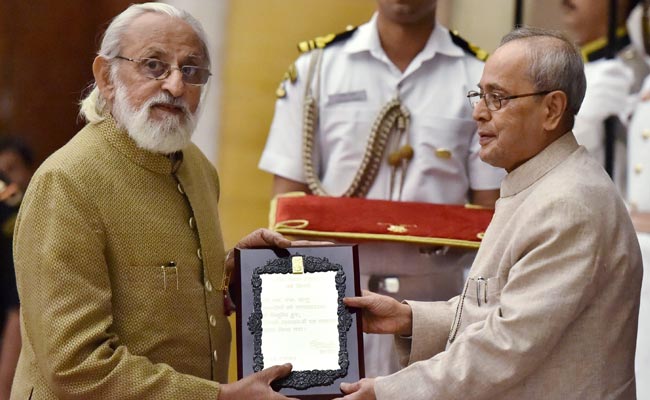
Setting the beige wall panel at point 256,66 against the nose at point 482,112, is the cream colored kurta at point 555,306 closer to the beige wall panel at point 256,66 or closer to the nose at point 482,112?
the nose at point 482,112

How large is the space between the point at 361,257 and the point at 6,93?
3.28 metres

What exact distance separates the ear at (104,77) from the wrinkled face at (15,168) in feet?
9.51

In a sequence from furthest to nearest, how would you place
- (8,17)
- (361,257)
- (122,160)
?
(8,17), (361,257), (122,160)

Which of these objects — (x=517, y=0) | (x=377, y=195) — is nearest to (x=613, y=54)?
(x=517, y=0)

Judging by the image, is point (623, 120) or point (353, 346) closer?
point (353, 346)

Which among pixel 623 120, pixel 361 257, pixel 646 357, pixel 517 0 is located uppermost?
pixel 517 0

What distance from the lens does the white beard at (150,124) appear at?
332cm

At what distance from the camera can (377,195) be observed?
14.6ft

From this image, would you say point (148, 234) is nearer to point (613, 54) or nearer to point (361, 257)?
point (361, 257)

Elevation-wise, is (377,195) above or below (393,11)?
below

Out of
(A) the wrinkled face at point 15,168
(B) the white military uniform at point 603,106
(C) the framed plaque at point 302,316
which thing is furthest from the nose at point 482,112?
(A) the wrinkled face at point 15,168

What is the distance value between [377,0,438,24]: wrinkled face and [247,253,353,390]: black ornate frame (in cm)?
139

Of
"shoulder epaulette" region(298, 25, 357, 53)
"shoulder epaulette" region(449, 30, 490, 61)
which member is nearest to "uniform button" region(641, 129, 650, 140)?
"shoulder epaulette" region(449, 30, 490, 61)

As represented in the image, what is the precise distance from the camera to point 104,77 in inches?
134
